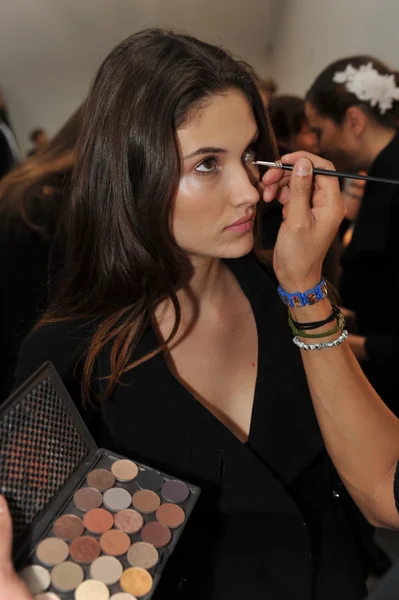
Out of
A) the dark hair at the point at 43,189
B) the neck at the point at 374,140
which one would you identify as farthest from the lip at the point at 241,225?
the neck at the point at 374,140

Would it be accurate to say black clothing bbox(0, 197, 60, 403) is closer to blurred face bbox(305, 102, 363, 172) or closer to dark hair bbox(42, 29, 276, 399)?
dark hair bbox(42, 29, 276, 399)

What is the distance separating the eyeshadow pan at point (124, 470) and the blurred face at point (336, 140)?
126cm

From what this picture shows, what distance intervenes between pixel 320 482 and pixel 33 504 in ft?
1.57

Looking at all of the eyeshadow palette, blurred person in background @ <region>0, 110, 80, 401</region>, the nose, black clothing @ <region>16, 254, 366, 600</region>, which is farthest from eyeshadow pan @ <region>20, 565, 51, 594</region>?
blurred person in background @ <region>0, 110, 80, 401</region>

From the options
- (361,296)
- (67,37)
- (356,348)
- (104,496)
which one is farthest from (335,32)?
(67,37)

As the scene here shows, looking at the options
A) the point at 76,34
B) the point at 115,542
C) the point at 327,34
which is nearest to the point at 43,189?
the point at 115,542

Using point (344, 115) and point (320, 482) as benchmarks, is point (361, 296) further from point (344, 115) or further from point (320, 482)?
point (320, 482)

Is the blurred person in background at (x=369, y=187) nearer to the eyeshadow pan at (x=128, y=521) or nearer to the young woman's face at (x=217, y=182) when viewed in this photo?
the young woman's face at (x=217, y=182)

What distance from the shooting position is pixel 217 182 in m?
0.73

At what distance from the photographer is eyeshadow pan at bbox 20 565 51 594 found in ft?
1.52

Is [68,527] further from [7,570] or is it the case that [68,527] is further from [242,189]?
[242,189]

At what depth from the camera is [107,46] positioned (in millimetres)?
4664

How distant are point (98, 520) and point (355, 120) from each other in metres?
1.33

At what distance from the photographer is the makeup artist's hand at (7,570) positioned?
0.43 metres
